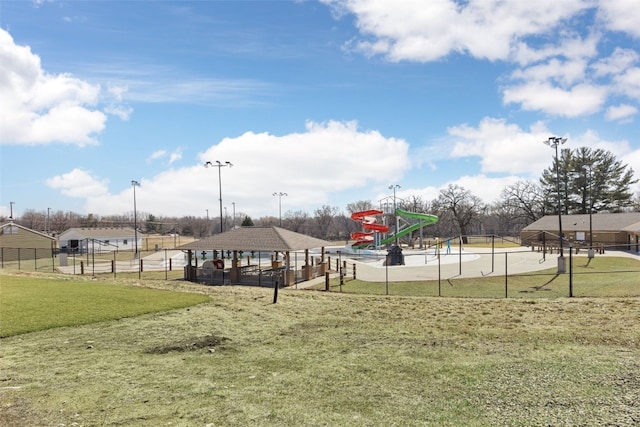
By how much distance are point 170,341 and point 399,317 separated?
282 inches

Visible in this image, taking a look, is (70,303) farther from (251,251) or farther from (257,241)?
(257,241)

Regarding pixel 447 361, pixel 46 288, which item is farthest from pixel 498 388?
pixel 46 288

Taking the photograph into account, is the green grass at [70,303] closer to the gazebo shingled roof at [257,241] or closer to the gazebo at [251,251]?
the gazebo at [251,251]

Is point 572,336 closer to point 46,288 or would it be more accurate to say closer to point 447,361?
point 447,361

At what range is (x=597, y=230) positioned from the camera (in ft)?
192

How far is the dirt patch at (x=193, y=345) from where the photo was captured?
418 inches

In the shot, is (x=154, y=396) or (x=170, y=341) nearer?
(x=154, y=396)

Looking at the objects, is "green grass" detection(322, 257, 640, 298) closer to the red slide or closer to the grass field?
the grass field

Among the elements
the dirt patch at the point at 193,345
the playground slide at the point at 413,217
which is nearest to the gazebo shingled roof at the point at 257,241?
the dirt patch at the point at 193,345

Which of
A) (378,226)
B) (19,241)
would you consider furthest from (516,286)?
(19,241)

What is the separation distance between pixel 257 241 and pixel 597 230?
4944cm

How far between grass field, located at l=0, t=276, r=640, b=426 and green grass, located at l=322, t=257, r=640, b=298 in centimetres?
641

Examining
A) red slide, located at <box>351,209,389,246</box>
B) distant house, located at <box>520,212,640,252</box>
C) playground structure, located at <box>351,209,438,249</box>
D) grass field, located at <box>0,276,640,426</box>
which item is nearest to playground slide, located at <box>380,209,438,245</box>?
playground structure, located at <box>351,209,438,249</box>

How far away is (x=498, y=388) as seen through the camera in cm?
779
